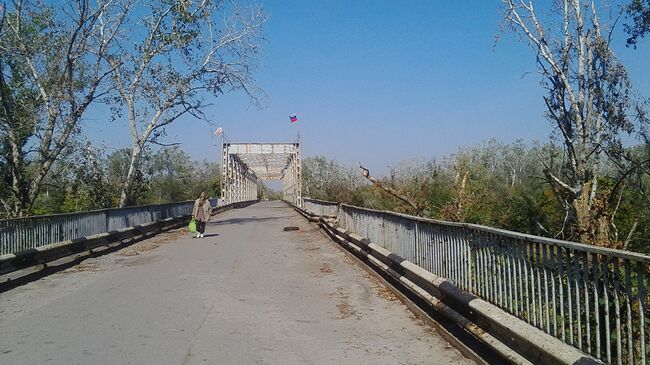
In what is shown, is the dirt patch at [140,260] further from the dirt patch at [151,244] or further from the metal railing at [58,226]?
the metal railing at [58,226]

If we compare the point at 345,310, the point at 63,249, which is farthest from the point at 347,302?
the point at 63,249

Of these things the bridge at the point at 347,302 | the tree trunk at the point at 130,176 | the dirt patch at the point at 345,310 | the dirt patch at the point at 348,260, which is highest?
the tree trunk at the point at 130,176

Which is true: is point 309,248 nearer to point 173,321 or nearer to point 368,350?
point 173,321

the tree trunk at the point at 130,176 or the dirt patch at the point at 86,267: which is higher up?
the tree trunk at the point at 130,176

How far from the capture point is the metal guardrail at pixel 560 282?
3734 millimetres

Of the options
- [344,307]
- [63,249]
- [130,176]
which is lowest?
[344,307]

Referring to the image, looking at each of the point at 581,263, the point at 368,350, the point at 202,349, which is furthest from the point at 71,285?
the point at 581,263

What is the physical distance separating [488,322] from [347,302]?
3450mm

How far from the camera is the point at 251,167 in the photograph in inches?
3792

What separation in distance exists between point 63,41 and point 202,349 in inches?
707

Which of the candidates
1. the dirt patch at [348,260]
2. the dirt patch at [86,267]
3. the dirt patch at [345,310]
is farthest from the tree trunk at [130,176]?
the dirt patch at [345,310]

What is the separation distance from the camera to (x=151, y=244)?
18500 millimetres

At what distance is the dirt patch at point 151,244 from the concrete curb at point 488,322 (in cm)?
944

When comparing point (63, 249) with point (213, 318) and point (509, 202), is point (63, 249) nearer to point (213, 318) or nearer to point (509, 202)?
point (213, 318)
